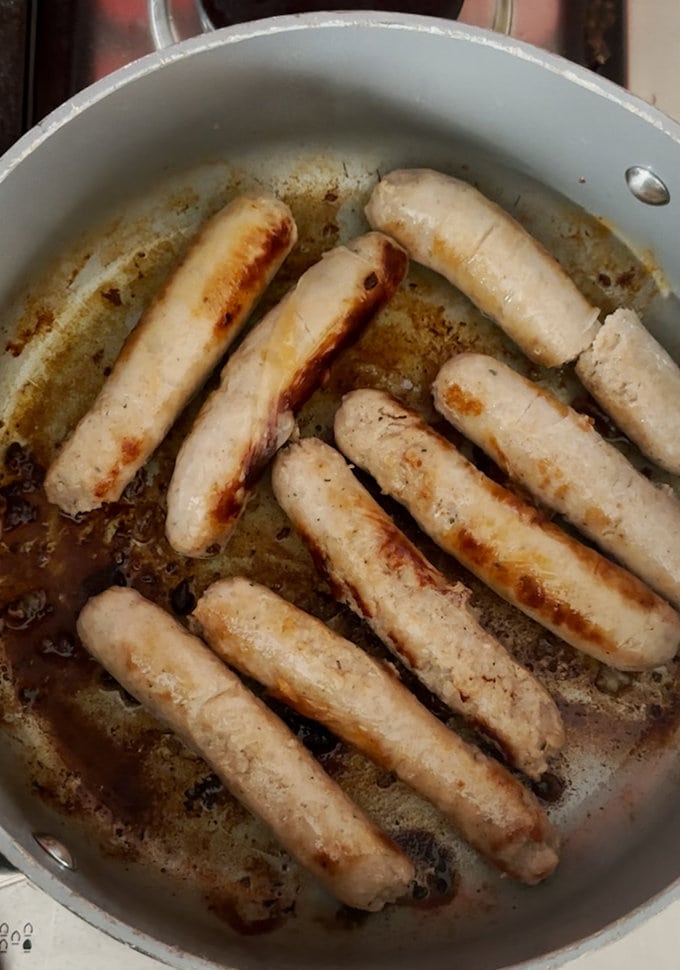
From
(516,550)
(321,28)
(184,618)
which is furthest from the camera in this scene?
(184,618)

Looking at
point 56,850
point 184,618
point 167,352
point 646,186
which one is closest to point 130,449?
point 167,352

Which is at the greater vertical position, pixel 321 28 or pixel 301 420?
pixel 321 28

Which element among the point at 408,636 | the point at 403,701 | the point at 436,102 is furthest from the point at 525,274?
the point at 403,701

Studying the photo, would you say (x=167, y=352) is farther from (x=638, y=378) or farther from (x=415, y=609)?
(x=638, y=378)

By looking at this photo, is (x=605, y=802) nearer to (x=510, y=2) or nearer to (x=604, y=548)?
(x=604, y=548)

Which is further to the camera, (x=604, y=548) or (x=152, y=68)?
(x=604, y=548)

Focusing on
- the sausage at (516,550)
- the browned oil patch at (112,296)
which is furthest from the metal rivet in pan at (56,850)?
the browned oil patch at (112,296)
